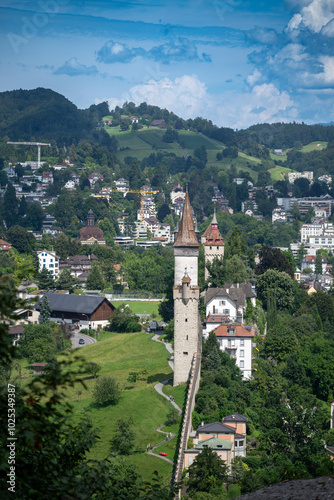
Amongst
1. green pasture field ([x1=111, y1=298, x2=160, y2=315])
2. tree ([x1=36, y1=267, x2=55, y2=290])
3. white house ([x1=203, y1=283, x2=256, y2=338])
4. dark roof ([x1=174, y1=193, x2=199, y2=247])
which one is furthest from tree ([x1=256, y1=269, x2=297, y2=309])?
tree ([x1=36, y1=267, x2=55, y2=290])

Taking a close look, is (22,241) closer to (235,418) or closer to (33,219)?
(33,219)

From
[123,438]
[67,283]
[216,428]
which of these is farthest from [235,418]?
[67,283]

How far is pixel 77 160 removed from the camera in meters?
184

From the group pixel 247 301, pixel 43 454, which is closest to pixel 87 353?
pixel 247 301

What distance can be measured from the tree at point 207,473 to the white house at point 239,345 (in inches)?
509

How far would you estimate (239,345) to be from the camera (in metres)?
45.1

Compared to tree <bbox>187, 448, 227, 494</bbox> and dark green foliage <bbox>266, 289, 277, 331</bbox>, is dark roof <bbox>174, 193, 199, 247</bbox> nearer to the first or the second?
dark green foliage <bbox>266, 289, 277, 331</bbox>

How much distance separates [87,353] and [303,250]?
8162 centimetres

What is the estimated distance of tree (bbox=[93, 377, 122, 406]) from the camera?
41.4m

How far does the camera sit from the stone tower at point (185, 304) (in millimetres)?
41688

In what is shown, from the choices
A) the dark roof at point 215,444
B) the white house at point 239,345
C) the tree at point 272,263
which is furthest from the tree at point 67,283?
the dark roof at point 215,444

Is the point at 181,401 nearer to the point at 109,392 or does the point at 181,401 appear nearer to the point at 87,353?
the point at 109,392

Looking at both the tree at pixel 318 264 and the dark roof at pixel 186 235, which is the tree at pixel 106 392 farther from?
the tree at pixel 318 264

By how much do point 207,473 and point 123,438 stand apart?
5.26m
